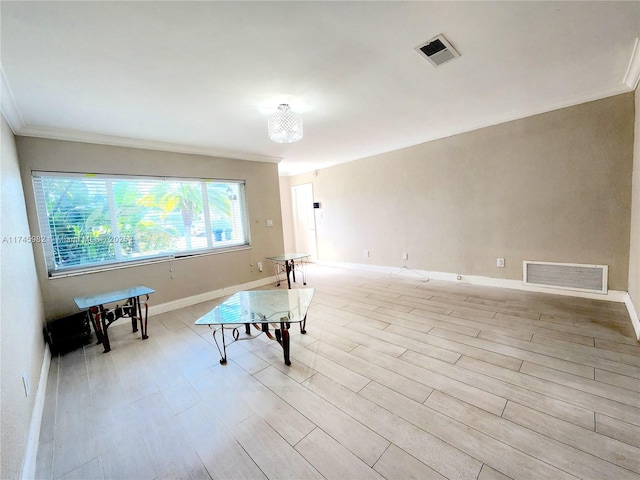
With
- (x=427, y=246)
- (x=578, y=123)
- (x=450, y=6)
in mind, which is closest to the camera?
(x=450, y=6)

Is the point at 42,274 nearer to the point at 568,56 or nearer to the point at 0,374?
the point at 0,374

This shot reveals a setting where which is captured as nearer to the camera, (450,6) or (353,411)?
(450,6)

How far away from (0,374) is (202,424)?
1.02 meters

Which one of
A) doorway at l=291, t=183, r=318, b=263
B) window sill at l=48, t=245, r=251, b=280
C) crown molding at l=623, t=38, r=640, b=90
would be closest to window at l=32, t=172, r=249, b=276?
window sill at l=48, t=245, r=251, b=280

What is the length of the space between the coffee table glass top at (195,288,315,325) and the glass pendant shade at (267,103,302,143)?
5.54ft

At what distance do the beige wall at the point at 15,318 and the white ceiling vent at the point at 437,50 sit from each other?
303cm

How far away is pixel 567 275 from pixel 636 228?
0.86m

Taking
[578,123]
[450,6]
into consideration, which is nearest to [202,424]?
[450,6]

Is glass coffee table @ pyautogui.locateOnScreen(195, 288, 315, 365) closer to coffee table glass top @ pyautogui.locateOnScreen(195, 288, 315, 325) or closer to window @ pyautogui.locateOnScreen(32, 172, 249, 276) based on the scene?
coffee table glass top @ pyautogui.locateOnScreen(195, 288, 315, 325)

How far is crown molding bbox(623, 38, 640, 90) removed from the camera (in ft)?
6.54

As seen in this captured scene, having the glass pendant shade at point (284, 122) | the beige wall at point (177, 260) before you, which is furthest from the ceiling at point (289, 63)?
the beige wall at point (177, 260)

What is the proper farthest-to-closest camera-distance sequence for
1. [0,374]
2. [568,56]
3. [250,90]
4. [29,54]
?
1. [250,90]
2. [568,56]
3. [29,54]
4. [0,374]

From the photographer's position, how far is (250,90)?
220 centimetres

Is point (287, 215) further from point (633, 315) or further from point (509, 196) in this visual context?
point (633, 315)
